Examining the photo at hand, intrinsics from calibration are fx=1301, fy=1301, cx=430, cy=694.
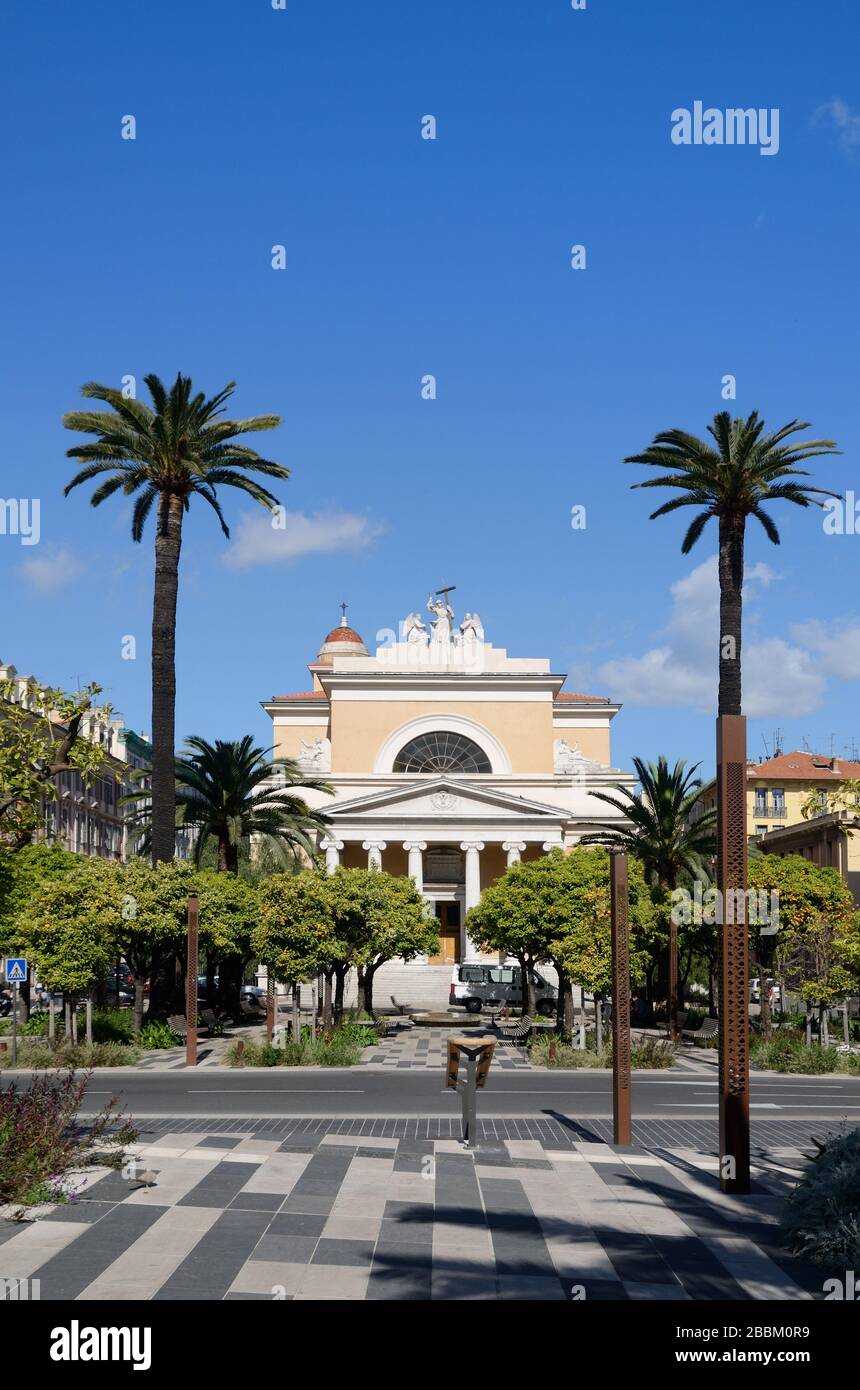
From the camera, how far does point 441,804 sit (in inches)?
2517

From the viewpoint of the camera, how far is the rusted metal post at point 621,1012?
54.8 ft

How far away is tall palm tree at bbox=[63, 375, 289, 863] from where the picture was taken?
116ft

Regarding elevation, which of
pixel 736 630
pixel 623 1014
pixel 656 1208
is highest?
pixel 736 630

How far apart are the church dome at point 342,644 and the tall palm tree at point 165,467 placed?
193ft

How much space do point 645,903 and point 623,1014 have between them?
1917 cm

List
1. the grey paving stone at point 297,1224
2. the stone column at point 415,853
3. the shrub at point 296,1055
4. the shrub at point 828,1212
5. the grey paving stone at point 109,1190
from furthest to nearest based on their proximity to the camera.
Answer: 1. the stone column at point 415,853
2. the shrub at point 296,1055
3. the grey paving stone at point 109,1190
4. the grey paving stone at point 297,1224
5. the shrub at point 828,1212

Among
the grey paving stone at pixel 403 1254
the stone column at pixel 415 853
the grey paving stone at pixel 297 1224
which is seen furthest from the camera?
the stone column at pixel 415 853

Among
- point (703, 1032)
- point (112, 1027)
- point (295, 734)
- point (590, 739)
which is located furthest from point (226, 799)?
point (590, 739)

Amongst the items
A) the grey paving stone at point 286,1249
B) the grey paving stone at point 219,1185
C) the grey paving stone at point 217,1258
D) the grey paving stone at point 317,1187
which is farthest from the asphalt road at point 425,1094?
the grey paving stone at point 286,1249

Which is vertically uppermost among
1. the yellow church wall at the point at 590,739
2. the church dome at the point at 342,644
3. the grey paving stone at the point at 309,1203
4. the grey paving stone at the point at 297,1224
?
the church dome at the point at 342,644

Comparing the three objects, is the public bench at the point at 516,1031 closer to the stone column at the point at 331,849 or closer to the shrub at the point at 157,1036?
the shrub at the point at 157,1036
